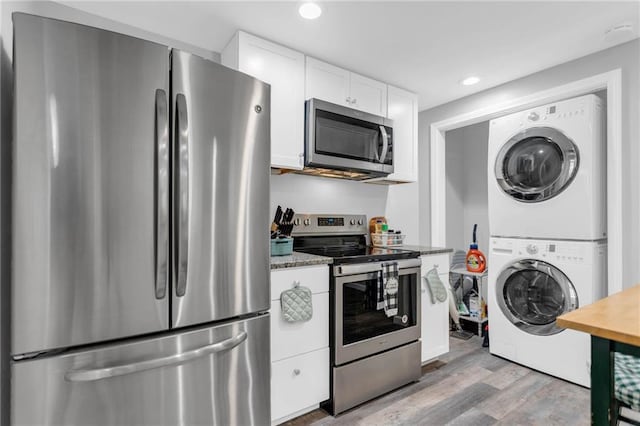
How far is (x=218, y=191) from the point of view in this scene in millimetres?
1365

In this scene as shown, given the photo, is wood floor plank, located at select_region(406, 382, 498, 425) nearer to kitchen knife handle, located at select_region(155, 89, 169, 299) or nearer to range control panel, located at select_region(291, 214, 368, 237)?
range control panel, located at select_region(291, 214, 368, 237)

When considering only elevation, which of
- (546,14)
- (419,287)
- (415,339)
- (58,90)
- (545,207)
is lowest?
(415,339)

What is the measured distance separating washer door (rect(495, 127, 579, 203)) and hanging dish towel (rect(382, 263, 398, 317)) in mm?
1330

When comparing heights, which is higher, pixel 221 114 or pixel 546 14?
pixel 546 14

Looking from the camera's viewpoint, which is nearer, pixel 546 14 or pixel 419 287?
pixel 546 14

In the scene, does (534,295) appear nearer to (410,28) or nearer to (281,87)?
(410,28)

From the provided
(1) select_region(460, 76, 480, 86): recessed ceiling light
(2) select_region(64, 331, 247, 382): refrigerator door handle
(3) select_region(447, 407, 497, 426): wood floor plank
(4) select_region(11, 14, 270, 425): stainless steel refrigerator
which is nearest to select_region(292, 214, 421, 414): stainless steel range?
(3) select_region(447, 407, 497, 426): wood floor plank

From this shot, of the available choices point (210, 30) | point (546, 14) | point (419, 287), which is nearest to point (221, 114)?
point (210, 30)

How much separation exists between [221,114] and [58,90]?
0.54 m

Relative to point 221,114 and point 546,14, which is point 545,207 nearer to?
point 546,14

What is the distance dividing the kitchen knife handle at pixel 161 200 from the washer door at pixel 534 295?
2.65 metres

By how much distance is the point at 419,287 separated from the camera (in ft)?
7.98

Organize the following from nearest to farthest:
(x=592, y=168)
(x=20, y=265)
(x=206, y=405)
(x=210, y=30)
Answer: (x=20, y=265)
(x=206, y=405)
(x=210, y=30)
(x=592, y=168)

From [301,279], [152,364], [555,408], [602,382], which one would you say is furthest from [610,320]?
[152,364]
